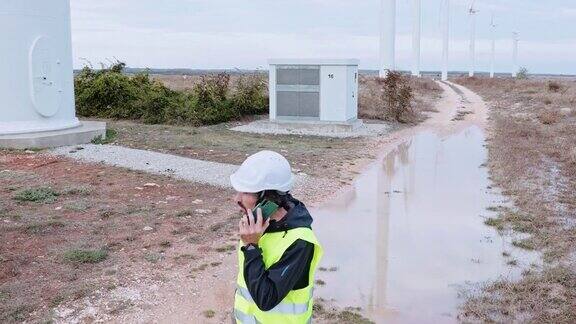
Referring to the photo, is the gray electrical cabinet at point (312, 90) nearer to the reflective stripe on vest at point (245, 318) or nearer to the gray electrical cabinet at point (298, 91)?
the gray electrical cabinet at point (298, 91)

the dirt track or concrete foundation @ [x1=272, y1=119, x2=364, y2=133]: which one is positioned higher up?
concrete foundation @ [x1=272, y1=119, x2=364, y2=133]

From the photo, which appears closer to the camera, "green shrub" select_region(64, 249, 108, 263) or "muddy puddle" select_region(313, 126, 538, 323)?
"muddy puddle" select_region(313, 126, 538, 323)

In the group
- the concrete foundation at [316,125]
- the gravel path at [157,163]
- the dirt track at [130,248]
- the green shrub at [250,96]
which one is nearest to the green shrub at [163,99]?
the green shrub at [250,96]

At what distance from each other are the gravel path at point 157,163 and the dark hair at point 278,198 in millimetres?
7581

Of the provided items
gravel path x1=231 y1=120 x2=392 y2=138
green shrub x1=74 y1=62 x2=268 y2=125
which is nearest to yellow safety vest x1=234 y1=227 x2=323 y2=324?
gravel path x1=231 y1=120 x2=392 y2=138

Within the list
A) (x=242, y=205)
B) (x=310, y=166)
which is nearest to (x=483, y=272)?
(x=242, y=205)

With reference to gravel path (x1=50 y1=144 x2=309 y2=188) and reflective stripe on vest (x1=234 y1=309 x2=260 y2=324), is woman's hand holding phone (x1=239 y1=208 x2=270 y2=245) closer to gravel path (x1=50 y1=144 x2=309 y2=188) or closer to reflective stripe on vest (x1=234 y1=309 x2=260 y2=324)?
reflective stripe on vest (x1=234 y1=309 x2=260 y2=324)

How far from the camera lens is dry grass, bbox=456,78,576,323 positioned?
518 cm

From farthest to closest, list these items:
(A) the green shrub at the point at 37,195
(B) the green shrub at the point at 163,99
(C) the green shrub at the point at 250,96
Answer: (C) the green shrub at the point at 250,96 → (B) the green shrub at the point at 163,99 → (A) the green shrub at the point at 37,195

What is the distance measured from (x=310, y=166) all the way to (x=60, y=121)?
689cm

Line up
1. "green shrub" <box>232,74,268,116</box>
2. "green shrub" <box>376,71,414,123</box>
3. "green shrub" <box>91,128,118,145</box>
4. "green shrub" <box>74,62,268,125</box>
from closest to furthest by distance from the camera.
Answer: "green shrub" <box>91,128,118,145</box>, "green shrub" <box>74,62,268,125</box>, "green shrub" <box>376,71,414,123</box>, "green shrub" <box>232,74,268,116</box>

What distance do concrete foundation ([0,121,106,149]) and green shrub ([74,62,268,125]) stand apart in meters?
6.32

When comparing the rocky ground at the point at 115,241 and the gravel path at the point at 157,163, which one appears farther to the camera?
the gravel path at the point at 157,163

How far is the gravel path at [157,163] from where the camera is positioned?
10781mm
